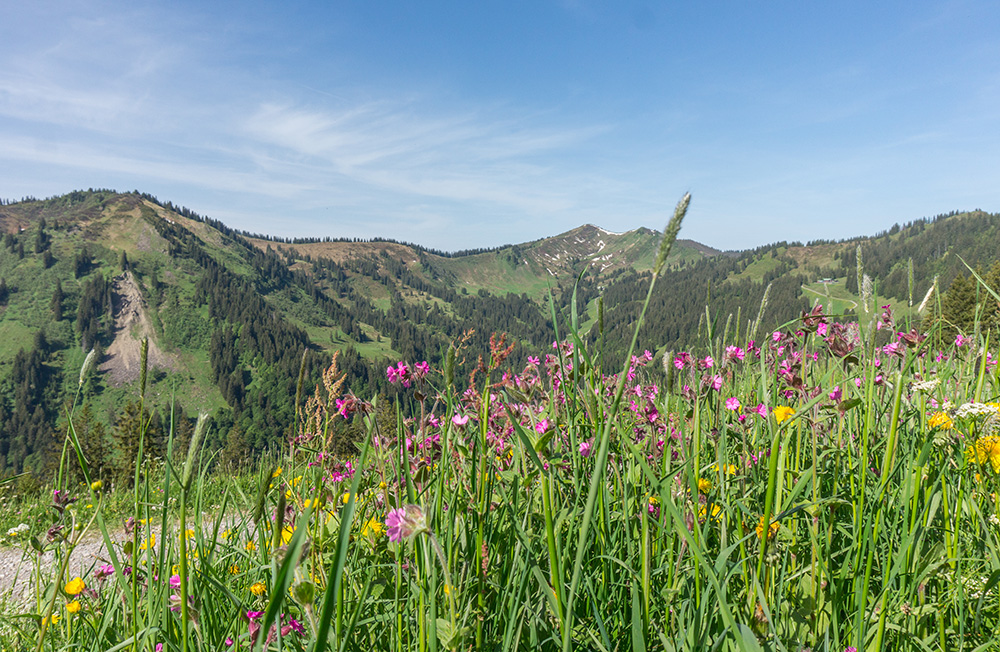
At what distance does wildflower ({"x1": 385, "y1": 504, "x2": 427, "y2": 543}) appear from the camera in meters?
1.07

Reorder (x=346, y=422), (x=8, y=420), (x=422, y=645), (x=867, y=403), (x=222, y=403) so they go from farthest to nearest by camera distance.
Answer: (x=222, y=403)
(x=8, y=420)
(x=346, y=422)
(x=867, y=403)
(x=422, y=645)

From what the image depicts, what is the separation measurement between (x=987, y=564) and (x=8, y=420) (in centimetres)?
20823

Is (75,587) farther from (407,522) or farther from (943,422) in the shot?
(943,422)

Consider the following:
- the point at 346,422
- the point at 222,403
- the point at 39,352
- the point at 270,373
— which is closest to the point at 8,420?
the point at 39,352

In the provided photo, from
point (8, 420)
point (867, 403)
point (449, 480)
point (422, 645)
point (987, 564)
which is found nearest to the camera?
point (422, 645)

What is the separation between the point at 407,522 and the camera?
3.72 feet

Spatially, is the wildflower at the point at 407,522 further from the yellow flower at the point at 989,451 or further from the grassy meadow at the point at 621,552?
the yellow flower at the point at 989,451

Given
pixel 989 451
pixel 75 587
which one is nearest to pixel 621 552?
pixel 989 451

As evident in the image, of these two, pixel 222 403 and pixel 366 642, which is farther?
pixel 222 403

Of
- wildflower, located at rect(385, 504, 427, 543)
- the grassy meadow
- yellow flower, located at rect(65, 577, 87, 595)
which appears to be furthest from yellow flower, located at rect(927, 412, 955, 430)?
yellow flower, located at rect(65, 577, 87, 595)

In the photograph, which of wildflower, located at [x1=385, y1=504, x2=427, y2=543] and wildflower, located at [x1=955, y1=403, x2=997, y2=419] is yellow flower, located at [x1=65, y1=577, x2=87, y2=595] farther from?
wildflower, located at [x1=955, y1=403, x2=997, y2=419]

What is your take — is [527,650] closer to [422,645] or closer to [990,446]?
[422,645]

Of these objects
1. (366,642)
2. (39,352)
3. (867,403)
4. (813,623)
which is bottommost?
(39,352)

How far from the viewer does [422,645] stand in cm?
129
